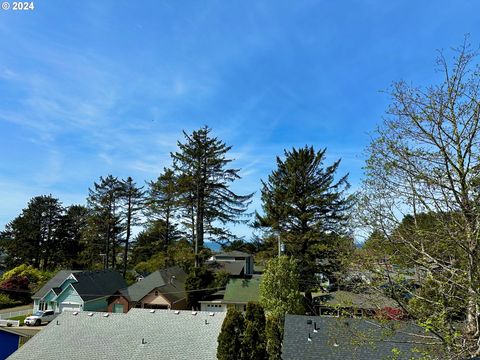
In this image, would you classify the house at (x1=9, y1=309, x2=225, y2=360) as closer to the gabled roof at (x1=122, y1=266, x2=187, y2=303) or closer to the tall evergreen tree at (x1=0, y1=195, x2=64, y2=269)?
the gabled roof at (x1=122, y1=266, x2=187, y2=303)

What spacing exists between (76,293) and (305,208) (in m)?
24.7

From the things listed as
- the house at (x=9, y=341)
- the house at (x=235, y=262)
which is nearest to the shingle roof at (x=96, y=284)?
the house at (x=235, y=262)

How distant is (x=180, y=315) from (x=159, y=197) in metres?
23.3

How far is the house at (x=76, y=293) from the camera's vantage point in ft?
113

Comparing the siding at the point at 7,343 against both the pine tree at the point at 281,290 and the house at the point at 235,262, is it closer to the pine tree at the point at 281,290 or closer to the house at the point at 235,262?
the pine tree at the point at 281,290

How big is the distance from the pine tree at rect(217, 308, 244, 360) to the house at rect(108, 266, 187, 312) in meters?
16.4

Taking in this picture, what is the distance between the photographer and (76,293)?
113ft

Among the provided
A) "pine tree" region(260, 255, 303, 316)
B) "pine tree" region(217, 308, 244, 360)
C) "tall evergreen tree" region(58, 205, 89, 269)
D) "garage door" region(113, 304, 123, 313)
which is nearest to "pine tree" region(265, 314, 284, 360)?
"pine tree" region(217, 308, 244, 360)

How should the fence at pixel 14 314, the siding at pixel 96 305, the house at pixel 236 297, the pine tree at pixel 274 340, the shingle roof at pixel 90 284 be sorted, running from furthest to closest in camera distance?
the shingle roof at pixel 90 284 → the siding at pixel 96 305 → the fence at pixel 14 314 → the house at pixel 236 297 → the pine tree at pixel 274 340

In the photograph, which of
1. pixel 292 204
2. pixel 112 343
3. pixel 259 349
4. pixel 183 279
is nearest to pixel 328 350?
pixel 259 349

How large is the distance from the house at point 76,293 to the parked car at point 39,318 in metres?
1.38

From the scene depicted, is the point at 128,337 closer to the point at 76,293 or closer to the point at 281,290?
the point at 281,290

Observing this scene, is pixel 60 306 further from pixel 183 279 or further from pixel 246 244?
pixel 246 244

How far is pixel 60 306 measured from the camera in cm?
3469
